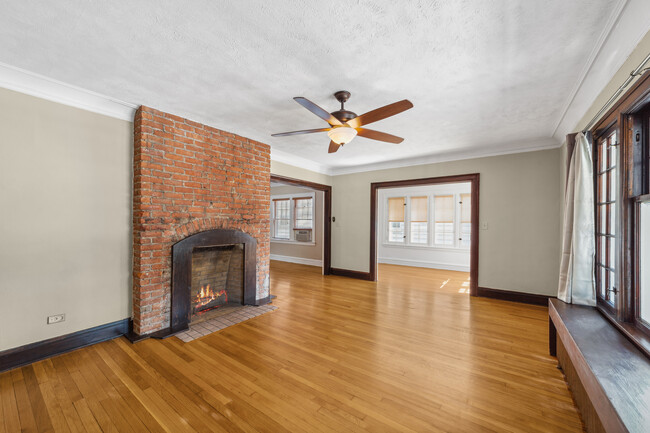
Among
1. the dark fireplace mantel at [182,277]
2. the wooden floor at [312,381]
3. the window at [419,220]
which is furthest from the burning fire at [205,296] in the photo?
the window at [419,220]

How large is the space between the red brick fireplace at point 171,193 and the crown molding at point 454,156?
2.71 meters

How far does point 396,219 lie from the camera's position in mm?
7820

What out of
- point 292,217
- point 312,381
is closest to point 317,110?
point 312,381

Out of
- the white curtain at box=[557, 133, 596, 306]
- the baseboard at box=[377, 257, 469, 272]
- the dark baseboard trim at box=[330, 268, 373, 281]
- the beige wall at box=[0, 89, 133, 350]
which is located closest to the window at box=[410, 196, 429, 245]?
the baseboard at box=[377, 257, 469, 272]

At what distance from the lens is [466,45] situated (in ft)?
6.10

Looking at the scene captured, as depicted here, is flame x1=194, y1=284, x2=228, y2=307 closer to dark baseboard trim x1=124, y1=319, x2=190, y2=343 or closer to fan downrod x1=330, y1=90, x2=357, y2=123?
dark baseboard trim x1=124, y1=319, x2=190, y2=343

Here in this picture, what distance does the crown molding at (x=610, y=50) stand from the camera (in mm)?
1482

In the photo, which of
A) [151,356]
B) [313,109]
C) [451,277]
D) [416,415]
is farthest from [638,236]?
[451,277]

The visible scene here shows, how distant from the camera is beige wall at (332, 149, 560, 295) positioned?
4055 millimetres

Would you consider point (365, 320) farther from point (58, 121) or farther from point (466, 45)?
point (58, 121)

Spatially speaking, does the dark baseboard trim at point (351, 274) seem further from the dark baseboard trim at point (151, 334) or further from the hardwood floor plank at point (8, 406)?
the hardwood floor plank at point (8, 406)

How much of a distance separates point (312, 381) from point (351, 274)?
3.96 m

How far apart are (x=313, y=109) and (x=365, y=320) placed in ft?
8.62

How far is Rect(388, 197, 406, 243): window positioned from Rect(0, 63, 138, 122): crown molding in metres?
6.42
